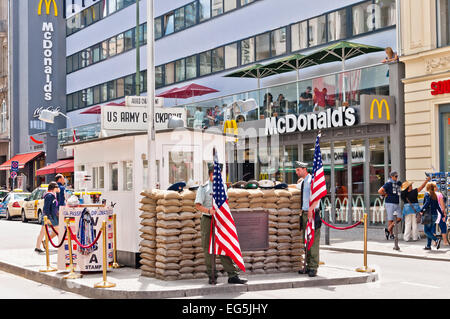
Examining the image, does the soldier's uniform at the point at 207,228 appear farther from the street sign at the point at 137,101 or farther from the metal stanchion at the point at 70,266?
the street sign at the point at 137,101

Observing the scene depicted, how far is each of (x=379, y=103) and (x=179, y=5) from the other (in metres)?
20.0

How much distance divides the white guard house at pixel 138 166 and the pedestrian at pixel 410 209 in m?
7.31

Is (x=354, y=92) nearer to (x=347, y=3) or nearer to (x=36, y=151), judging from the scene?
(x=347, y=3)

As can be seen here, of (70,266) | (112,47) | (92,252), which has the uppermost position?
(112,47)

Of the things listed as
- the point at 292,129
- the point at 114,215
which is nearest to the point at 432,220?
the point at 114,215

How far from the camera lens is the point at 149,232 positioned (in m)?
11.4

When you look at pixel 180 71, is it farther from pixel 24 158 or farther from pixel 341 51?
pixel 24 158

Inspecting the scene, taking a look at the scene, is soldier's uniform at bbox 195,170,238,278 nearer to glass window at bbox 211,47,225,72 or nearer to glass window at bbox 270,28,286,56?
glass window at bbox 270,28,286,56

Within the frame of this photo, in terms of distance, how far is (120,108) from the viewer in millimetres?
13492

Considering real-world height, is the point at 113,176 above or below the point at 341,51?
below

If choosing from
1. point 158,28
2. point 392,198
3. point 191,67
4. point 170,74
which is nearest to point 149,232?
point 392,198

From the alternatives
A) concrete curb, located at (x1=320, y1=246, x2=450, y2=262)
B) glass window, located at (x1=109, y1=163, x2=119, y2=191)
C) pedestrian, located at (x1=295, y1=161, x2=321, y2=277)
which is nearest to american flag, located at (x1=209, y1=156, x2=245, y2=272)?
pedestrian, located at (x1=295, y1=161, x2=321, y2=277)

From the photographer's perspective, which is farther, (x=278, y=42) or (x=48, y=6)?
(x=48, y=6)

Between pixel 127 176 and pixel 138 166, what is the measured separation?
442mm
